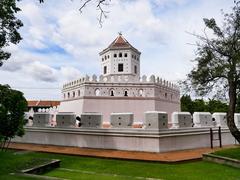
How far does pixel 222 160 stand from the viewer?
8.13 meters

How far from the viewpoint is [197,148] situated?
10.8 meters

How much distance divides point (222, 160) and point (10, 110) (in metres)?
6.54

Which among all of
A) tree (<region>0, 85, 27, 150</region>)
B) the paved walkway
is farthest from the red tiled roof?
tree (<region>0, 85, 27, 150</region>)

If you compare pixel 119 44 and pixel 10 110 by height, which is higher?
pixel 119 44

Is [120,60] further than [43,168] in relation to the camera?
Yes

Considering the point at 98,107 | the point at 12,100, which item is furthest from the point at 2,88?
the point at 98,107

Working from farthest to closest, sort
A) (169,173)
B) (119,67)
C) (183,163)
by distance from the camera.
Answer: (119,67) → (183,163) → (169,173)

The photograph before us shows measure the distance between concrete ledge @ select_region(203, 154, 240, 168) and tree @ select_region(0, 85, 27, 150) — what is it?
5930 millimetres

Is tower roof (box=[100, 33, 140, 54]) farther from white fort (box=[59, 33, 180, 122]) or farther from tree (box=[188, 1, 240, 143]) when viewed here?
tree (box=[188, 1, 240, 143])

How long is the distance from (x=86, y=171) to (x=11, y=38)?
18.3ft

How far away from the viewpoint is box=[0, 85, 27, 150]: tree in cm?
822

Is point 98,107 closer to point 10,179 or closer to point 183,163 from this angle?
point 183,163

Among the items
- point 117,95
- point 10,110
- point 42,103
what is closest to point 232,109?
point 10,110

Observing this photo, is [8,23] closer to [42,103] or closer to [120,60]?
[120,60]
